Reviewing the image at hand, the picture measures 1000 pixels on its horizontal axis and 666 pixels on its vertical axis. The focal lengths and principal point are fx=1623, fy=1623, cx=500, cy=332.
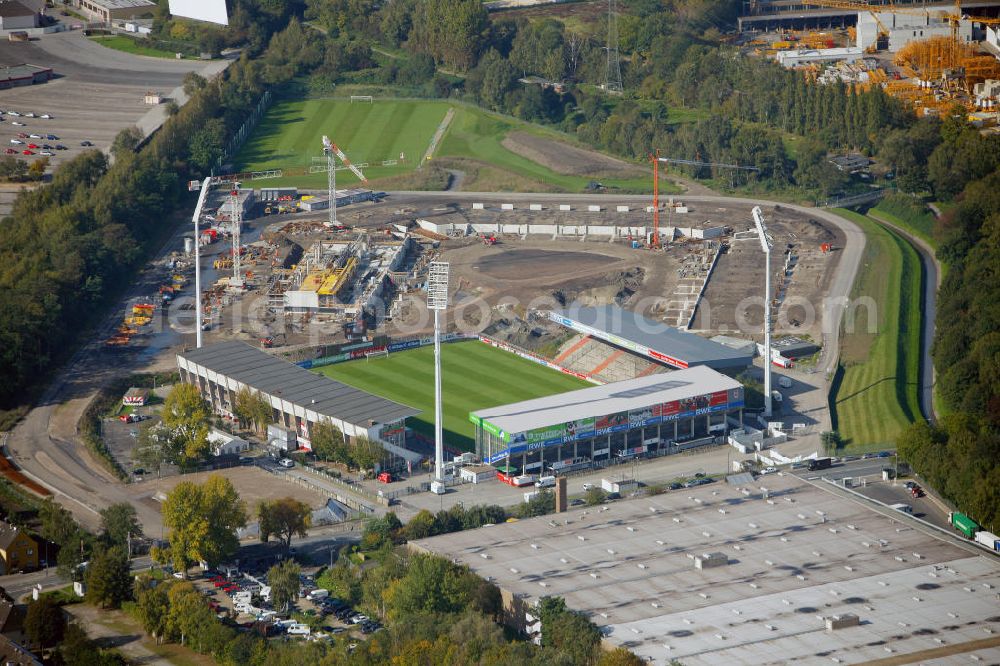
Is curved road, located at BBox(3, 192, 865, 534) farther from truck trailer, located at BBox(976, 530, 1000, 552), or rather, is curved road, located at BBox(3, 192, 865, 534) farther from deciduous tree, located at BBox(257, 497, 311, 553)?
truck trailer, located at BBox(976, 530, 1000, 552)

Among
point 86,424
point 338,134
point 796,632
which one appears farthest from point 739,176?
point 796,632

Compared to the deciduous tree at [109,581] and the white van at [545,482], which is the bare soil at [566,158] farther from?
the deciduous tree at [109,581]

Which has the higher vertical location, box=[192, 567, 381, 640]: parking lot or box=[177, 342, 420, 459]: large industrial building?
box=[177, 342, 420, 459]: large industrial building

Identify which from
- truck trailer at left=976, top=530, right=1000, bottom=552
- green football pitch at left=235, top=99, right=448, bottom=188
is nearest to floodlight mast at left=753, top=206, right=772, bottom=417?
truck trailer at left=976, top=530, right=1000, bottom=552

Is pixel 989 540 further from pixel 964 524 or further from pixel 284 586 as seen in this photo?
pixel 284 586

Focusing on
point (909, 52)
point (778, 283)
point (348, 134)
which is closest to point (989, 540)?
point (778, 283)

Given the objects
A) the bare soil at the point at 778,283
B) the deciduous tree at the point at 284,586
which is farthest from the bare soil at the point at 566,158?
the deciduous tree at the point at 284,586
